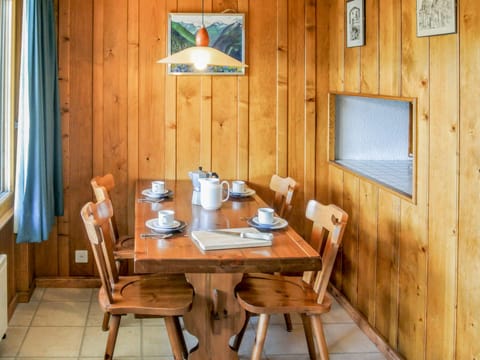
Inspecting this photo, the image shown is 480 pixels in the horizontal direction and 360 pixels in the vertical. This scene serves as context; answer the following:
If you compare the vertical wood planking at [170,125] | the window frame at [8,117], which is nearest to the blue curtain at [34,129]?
Answer: the window frame at [8,117]

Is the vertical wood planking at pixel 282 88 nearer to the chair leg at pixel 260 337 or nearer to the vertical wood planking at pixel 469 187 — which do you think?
the chair leg at pixel 260 337

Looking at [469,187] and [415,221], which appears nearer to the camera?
[469,187]

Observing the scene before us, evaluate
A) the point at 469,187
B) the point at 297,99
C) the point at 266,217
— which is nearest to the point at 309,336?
the point at 266,217

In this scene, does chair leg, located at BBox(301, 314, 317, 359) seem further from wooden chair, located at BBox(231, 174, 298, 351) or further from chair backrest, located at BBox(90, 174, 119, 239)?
chair backrest, located at BBox(90, 174, 119, 239)

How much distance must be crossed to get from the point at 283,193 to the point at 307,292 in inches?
36.9

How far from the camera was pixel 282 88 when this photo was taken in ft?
13.5

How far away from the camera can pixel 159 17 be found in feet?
13.1

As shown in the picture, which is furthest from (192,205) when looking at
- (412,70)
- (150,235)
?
(412,70)

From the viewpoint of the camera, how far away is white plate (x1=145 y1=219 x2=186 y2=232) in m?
2.70

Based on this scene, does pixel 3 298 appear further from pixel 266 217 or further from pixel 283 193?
pixel 283 193

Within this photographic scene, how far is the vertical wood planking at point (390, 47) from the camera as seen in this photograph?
2965 mm

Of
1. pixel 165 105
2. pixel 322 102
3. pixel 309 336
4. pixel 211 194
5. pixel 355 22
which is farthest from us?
pixel 322 102

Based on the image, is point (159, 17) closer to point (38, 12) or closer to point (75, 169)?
point (38, 12)

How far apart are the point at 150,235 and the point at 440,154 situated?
4.32 feet
